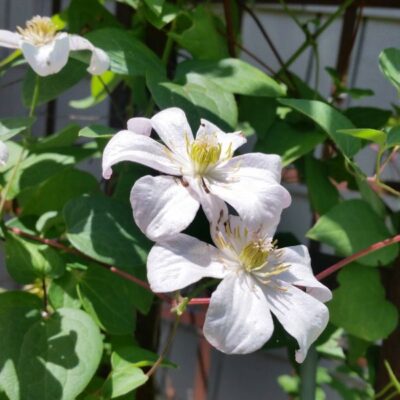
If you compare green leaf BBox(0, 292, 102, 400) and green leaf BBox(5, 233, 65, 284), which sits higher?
green leaf BBox(5, 233, 65, 284)

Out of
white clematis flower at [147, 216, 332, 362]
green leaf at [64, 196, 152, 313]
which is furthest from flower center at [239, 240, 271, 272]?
green leaf at [64, 196, 152, 313]

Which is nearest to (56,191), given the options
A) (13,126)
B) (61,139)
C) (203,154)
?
(61,139)

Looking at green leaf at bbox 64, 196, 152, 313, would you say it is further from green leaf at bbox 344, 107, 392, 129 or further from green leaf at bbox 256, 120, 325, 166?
green leaf at bbox 344, 107, 392, 129

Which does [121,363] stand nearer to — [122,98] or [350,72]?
[122,98]

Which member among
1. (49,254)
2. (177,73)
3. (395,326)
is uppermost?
(177,73)

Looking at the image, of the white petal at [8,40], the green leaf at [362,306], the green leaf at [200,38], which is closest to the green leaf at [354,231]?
the green leaf at [362,306]

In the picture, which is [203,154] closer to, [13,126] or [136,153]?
[136,153]

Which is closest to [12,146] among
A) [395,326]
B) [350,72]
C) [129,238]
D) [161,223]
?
[129,238]
